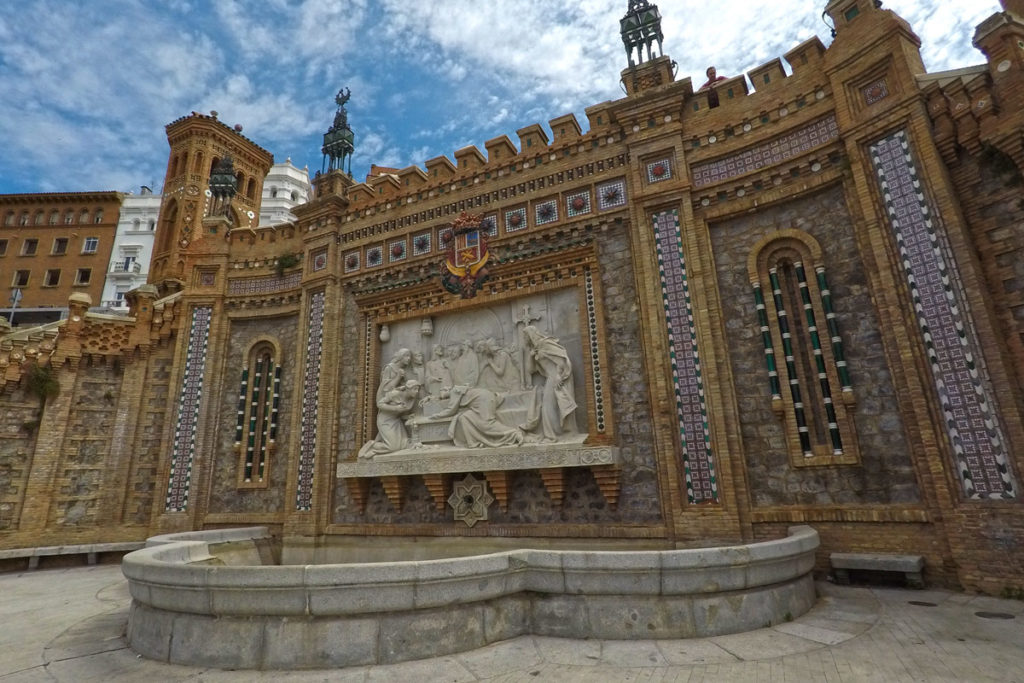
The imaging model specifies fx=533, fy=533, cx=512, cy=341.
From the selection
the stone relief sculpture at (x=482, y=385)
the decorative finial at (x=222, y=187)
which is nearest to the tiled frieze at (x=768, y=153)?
the stone relief sculpture at (x=482, y=385)

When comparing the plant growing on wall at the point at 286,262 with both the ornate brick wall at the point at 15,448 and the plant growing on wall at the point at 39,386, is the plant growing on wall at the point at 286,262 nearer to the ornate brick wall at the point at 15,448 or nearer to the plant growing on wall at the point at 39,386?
the plant growing on wall at the point at 39,386

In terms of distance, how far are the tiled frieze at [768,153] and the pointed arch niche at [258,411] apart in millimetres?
11354

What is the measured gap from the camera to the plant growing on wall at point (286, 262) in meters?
14.9

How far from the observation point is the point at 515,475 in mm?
10633

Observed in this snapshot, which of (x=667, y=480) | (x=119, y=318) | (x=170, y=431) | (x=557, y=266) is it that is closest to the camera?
(x=667, y=480)

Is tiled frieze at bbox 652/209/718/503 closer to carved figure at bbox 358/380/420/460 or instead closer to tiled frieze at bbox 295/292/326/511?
carved figure at bbox 358/380/420/460

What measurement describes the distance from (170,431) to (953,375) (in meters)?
16.5

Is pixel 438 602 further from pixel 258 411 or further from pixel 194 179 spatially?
pixel 194 179

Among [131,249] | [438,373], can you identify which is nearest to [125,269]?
[131,249]

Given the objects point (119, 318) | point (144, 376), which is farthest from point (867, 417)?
point (119, 318)

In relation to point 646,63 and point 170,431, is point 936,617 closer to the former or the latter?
point 646,63

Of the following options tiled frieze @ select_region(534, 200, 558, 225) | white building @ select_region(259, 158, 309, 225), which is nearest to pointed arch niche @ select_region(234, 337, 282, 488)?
tiled frieze @ select_region(534, 200, 558, 225)

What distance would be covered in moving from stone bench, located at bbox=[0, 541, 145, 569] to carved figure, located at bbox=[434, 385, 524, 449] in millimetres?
8598

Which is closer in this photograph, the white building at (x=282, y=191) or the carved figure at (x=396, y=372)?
the carved figure at (x=396, y=372)
